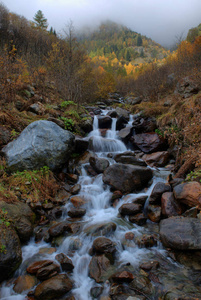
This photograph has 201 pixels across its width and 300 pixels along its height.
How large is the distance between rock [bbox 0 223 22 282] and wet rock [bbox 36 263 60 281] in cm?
52

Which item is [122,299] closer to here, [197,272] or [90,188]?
[197,272]

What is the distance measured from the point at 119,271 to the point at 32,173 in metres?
3.76

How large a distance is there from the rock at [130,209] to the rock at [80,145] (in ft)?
12.3

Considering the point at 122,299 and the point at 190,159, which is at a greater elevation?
the point at 190,159

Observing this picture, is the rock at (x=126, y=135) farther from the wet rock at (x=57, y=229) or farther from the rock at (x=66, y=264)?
the rock at (x=66, y=264)

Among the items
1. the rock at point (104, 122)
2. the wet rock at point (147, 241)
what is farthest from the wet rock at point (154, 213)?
the rock at point (104, 122)

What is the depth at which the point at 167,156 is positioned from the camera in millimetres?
8180

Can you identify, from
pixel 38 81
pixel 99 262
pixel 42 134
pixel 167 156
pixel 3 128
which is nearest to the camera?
pixel 99 262

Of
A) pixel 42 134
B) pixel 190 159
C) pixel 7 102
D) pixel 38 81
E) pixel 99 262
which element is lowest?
pixel 99 262

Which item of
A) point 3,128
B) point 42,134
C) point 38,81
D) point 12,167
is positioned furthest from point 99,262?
point 38,81

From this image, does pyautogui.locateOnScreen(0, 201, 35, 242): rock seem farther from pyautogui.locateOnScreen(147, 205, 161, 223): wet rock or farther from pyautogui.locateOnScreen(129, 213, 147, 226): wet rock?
pyautogui.locateOnScreen(147, 205, 161, 223): wet rock

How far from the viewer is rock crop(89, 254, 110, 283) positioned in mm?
3330

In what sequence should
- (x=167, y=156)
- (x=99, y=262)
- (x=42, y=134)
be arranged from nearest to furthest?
(x=99, y=262), (x=42, y=134), (x=167, y=156)

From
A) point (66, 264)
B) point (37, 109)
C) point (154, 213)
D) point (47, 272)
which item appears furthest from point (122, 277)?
point (37, 109)
